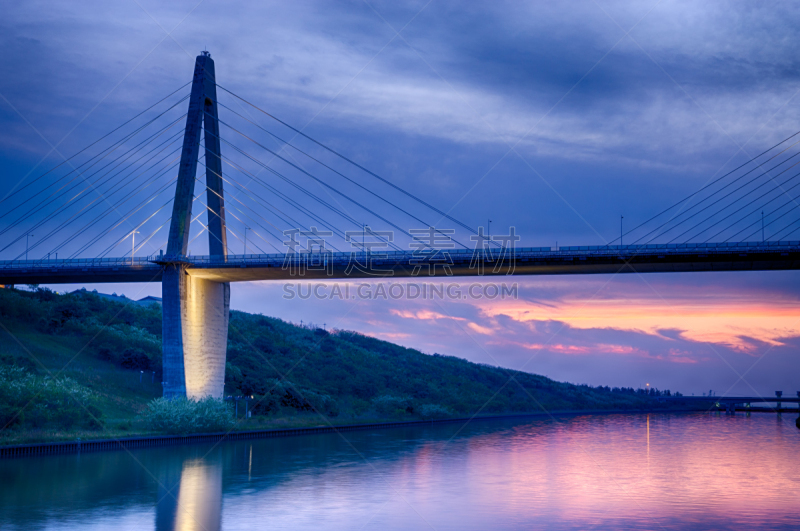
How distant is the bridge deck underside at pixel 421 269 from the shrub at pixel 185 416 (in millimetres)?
7606

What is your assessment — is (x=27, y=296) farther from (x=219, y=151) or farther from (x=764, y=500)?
(x=764, y=500)

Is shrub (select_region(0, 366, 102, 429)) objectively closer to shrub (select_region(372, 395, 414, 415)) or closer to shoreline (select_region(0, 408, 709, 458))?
shoreline (select_region(0, 408, 709, 458))

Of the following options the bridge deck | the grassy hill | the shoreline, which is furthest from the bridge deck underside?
the shoreline

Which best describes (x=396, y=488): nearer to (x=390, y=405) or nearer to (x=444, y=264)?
(x=444, y=264)

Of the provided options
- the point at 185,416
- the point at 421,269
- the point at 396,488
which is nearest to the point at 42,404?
the point at 185,416

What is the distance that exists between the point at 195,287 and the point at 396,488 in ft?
71.0

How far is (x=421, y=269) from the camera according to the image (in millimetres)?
43531

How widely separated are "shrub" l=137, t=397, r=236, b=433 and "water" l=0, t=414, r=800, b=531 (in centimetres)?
196

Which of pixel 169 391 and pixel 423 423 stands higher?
pixel 169 391

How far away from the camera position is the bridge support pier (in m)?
40.7

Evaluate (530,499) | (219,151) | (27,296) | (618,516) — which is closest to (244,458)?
(530,499)

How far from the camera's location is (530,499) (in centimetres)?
2394

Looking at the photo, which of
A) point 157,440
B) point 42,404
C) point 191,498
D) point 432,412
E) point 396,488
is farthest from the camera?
point 432,412

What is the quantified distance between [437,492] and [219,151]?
92.2ft
